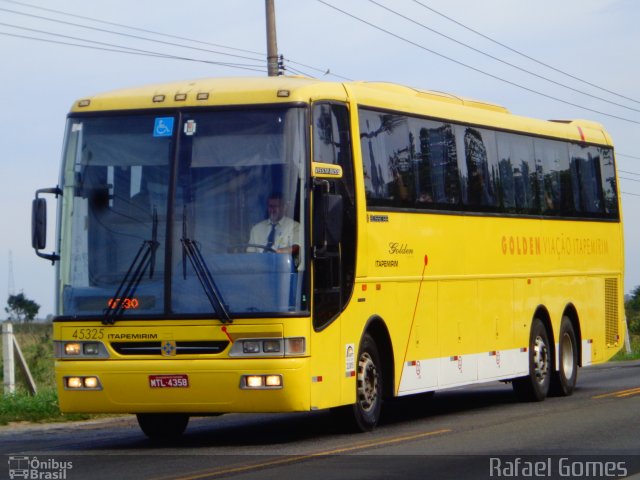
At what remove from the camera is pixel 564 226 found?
68.8ft

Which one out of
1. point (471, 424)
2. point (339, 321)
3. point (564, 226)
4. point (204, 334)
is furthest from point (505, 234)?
point (204, 334)

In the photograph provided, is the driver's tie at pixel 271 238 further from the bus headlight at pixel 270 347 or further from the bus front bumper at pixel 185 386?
the bus front bumper at pixel 185 386

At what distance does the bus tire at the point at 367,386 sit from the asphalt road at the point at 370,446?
0.24 meters

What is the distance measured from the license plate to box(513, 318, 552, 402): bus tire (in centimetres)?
744

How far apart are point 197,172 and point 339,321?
7.01 ft

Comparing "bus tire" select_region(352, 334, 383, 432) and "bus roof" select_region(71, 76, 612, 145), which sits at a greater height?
"bus roof" select_region(71, 76, 612, 145)

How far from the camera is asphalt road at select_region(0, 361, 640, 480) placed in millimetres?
11461

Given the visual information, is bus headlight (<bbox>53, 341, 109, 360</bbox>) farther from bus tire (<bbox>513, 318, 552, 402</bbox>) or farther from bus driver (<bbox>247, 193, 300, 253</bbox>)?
bus tire (<bbox>513, 318, 552, 402</bbox>)

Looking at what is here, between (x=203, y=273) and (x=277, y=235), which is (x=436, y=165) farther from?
(x=203, y=273)

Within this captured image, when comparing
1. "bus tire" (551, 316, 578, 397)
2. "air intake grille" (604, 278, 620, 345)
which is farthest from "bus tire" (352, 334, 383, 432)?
"air intake grille" (604, 278, 620, 345)

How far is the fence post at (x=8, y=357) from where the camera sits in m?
20.2

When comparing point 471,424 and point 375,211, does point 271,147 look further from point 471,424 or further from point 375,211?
point 471,424

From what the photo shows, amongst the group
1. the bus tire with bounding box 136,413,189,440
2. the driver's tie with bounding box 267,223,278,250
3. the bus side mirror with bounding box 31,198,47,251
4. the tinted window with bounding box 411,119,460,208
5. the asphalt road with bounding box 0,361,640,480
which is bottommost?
the asphalt road with bounding box 0,361,640,480

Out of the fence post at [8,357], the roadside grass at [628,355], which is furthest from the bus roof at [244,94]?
the roadside grass at [628,355]
